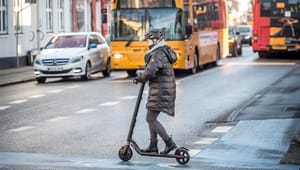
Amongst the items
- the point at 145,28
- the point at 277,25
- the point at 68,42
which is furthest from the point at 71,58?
the point at 277,25

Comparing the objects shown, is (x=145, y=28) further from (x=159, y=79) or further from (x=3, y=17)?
(x=159, y=79)

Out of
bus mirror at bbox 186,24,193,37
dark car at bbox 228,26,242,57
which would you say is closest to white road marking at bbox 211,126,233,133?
bus mirror at bbox 186,24,193,37

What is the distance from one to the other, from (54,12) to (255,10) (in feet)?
34.6

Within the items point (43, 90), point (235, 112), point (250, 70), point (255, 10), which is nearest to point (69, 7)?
point (255, 10)

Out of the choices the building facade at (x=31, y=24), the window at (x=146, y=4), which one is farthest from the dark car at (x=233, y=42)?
the window at (x=146, y=4)

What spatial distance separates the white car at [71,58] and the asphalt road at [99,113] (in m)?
0.40

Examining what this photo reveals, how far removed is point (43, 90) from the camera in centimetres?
2239

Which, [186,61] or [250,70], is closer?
[186,61]

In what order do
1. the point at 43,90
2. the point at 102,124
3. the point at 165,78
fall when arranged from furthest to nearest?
the point at 43,90, the point at 102,124, the point at 165,78

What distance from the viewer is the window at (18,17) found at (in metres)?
34.3

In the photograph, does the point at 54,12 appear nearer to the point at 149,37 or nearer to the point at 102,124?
the point at 102,124

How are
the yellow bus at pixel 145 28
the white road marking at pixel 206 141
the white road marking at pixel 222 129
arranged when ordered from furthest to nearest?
the yellow bus at pixel 145 28, the white road marking at pixel 222 129, the white road marking at pixel 206 141

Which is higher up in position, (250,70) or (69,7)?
(69,7)

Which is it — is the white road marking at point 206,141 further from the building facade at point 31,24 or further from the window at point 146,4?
the building facade at point 31,24
